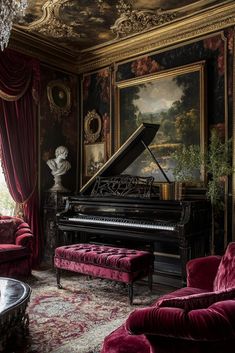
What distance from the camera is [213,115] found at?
17.0 ft

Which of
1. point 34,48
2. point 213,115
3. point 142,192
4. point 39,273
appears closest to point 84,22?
point 34,48

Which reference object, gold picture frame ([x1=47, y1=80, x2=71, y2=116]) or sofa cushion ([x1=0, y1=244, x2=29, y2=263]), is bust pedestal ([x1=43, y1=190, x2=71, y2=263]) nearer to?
sofa cushion ([x1=0, y1=244, x2=29, y2=263])

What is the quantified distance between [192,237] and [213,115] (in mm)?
2016

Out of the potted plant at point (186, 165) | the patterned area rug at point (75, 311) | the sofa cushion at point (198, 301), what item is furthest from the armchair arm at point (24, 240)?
the sofa cushion at point (198, 301)

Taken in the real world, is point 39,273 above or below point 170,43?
below

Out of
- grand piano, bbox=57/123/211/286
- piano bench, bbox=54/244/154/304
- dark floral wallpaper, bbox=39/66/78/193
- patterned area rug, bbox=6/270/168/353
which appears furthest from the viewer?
dark floral wallpaper, bbox=39/66/78/193

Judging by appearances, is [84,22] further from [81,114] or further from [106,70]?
[81,114]

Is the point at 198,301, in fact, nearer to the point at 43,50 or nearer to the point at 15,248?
the point at 15,248

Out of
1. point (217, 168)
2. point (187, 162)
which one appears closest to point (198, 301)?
point (217, 168)

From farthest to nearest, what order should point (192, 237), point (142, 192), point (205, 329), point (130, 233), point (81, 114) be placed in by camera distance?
1. point (81, 114)
2. point (142, 192)
3. point (130, 233)
4. point (192, 237)
5. point (205, 329)

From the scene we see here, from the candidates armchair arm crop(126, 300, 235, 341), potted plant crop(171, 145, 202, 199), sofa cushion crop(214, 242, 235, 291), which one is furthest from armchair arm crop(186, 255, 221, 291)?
potted plant crop(171, 145, 202, 199)

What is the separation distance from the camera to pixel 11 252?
4789mm

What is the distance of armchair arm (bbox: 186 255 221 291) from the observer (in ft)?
9.53

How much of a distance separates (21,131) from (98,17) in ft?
7.73
